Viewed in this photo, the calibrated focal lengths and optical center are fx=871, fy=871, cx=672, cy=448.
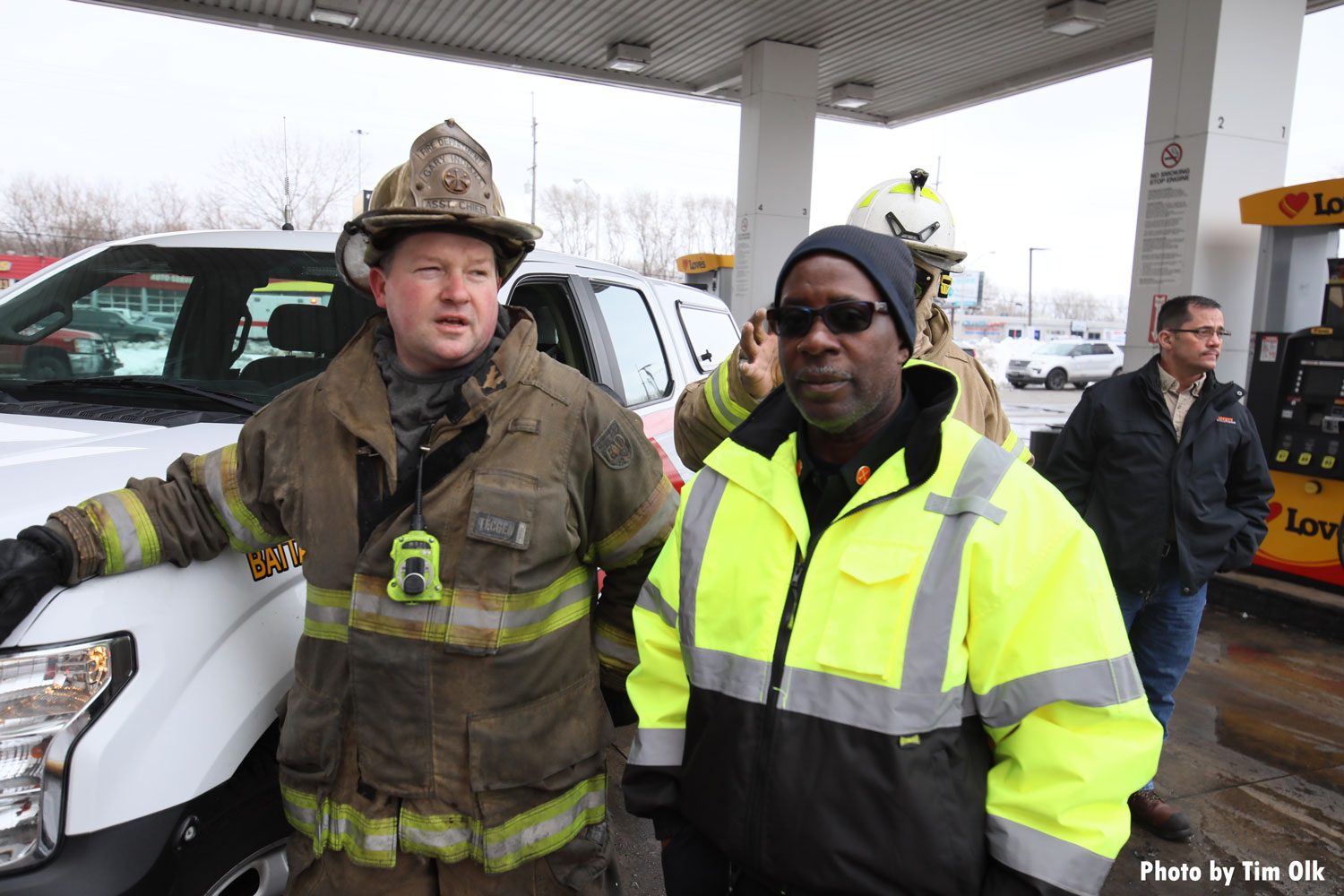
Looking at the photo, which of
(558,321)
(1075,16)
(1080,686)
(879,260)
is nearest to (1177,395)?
(558,321)

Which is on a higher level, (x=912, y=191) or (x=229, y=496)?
(x=912, y=191)

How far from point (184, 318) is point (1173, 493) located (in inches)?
150

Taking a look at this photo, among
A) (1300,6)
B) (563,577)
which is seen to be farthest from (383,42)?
(563,577)

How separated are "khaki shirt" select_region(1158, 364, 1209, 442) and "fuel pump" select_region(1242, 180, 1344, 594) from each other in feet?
11.5

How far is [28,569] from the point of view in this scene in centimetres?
155

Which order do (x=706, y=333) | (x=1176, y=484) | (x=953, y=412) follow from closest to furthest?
(x=953, y=412) < (x=1176, y=484) < (x=706, y=333)

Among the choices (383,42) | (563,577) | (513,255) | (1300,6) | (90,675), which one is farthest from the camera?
(383,42)

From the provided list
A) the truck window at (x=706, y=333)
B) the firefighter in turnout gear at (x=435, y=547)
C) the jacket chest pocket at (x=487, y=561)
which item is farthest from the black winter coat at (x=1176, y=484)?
the jacket chest pocket at (x=487, y=561)

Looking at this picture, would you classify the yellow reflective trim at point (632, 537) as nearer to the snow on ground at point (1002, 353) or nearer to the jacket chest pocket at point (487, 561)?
the jacket chest pocket at point (487, 561)

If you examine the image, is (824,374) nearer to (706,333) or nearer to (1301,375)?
(706,333)

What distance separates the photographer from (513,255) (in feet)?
6.93

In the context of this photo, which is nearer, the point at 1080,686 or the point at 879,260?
the point at 1080,686

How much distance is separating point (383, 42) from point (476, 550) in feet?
41.8

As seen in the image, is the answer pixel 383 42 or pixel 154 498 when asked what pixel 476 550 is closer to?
pixel 154 498
